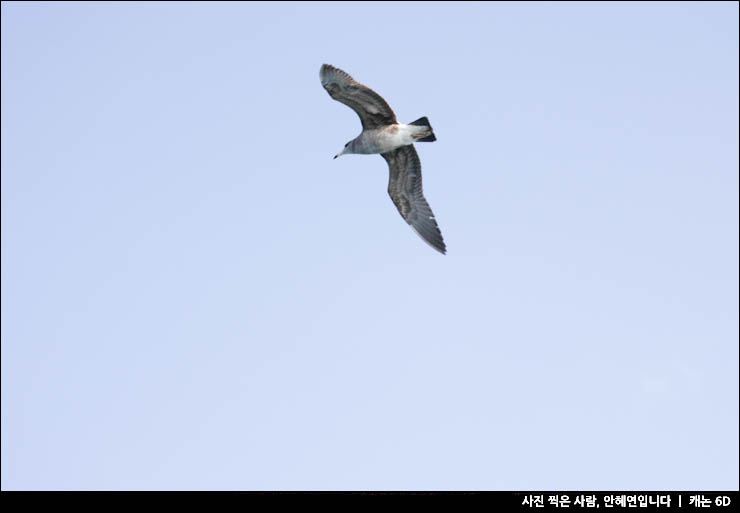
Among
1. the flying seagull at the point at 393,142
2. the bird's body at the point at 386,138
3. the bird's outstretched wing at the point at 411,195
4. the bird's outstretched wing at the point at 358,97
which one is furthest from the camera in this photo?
the bird's outstretched wing at the point at 411,195

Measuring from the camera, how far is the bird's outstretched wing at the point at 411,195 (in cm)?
2414

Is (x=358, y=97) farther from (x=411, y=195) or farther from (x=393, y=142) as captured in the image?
(x=411, y=195)

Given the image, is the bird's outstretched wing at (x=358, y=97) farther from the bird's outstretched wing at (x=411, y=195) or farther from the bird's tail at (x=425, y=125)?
the bird's outstretched wing at (x=411, y=195)

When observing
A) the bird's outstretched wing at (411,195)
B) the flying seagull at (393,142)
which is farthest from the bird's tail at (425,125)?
the bird's outstretched wing at (411,195)

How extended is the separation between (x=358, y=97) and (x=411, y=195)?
11.6ft

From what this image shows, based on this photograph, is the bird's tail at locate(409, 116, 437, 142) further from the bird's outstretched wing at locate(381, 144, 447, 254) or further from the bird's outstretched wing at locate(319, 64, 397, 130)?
the bird's outstretched wing at locate(381, 144, 447, 254)

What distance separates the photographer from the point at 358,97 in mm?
22156

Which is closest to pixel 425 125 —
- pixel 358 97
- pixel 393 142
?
pixel 393 142

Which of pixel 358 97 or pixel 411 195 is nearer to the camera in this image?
pixel 358 97

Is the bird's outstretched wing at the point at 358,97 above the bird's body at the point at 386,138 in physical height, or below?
above

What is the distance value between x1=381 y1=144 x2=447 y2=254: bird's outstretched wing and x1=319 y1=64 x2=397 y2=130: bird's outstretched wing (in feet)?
5.02

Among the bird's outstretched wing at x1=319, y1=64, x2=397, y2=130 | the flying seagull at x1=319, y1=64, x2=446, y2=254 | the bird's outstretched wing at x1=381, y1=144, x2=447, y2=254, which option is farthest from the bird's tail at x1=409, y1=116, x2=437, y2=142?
the bird's outstretched wing at x1=381, y1=144, x2=447, y2=254
